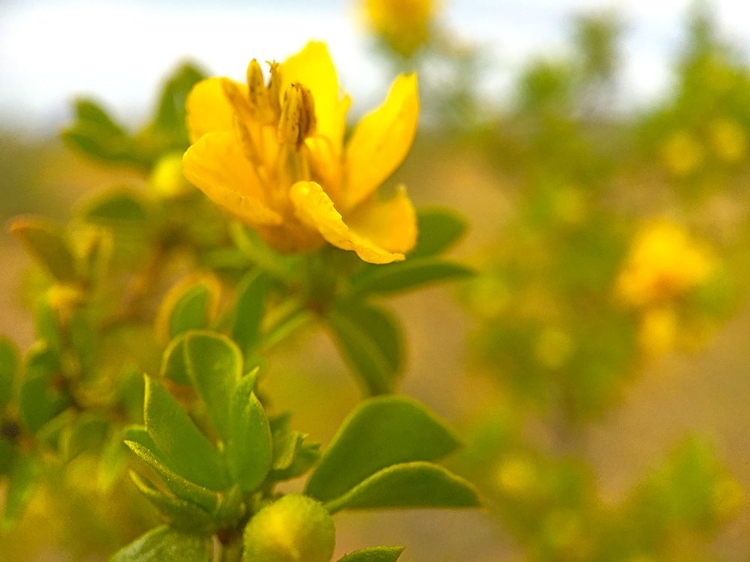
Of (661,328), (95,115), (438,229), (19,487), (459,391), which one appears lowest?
(459,391)

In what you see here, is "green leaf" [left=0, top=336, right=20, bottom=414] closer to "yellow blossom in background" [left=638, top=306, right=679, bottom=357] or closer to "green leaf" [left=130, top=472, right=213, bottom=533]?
"green leaf" [left=130, top=472, right=213, bottom=533]

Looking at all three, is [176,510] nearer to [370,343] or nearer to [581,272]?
[370,343]

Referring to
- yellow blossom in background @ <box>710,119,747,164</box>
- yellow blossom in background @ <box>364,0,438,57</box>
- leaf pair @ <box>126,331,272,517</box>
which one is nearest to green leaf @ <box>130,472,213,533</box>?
leaf pair @ <box>126,331,272,517</box>

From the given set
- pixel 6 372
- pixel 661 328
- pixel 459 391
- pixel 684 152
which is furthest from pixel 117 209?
pixel 459 391

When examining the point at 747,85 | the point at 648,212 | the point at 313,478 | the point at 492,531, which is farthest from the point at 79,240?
the point at 492,531

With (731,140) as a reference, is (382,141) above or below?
above

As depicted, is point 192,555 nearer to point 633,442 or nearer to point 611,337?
point 611,337

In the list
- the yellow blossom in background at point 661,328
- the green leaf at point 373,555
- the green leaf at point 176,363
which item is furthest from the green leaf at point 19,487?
the yellow blossom in background at point 661,328
